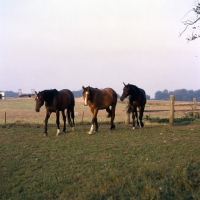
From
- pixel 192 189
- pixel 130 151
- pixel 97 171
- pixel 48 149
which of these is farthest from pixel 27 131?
pixel 192 189

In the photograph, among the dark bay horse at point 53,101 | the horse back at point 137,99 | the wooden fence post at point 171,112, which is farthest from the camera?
the wooden fence post at point 171,112

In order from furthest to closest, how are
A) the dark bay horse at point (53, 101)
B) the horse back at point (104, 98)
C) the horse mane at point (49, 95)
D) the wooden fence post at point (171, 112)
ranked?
1. the wooden fence post at point (171, 112)
2. the horse back at point (104, 98)
3. the horse mane at point (49, 95)
4. the dark bay horse at point (53, 101)

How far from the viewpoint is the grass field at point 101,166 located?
636 centimetres

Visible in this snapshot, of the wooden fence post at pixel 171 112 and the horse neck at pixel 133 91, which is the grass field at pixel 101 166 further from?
the wooden fence post at pixel 171 112

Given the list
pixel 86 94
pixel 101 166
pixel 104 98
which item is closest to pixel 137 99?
pixel 104 98

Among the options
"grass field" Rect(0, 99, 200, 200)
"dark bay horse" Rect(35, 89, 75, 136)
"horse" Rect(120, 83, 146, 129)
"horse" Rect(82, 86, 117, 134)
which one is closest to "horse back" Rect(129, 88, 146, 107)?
"horse" Rect(120, 83, 146, 129)

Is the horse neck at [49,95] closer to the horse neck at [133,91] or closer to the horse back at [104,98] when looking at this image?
the horse back at [104,98]

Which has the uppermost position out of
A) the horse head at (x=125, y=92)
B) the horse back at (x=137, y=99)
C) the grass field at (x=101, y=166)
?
the horse head at (x=125, y=92)

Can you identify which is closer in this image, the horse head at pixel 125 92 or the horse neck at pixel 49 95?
the horse neck at pixel 49 95

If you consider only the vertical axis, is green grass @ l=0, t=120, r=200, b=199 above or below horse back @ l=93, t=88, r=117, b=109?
below

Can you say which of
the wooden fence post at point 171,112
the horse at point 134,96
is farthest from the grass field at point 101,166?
the wooden fence post at point 171,112

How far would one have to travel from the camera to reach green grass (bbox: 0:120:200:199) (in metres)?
6.36

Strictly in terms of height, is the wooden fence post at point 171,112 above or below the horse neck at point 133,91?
below

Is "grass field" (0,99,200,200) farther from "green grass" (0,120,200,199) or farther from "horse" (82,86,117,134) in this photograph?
"horse" (82,86,117,134)
